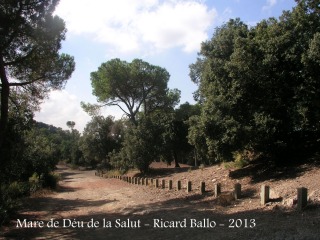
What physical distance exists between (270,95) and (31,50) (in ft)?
32.2

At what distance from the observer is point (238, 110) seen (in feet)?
51.3

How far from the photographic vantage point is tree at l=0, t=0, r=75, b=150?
37.0 ft

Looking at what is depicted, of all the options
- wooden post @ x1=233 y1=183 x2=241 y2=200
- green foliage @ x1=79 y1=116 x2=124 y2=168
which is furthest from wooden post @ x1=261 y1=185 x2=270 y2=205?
green foliage @ x1=79 y1=116 x2=124 y2=168

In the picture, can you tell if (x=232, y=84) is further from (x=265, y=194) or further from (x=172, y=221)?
(x=172, y=221)

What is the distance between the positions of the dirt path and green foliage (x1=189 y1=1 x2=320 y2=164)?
9.63 feet

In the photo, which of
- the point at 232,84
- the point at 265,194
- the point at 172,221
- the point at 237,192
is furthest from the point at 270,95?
the point at 172,221

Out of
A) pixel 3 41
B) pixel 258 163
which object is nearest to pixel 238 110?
pixel 258 163

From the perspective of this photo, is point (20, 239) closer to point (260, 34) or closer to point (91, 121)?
point (260, 34)

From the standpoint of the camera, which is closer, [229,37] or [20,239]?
[20,239]

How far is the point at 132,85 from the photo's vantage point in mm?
40312

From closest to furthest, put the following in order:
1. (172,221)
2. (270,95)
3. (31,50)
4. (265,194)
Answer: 1. (172,221)
2. (265,194)
3. (31,50)
4. (270,95)

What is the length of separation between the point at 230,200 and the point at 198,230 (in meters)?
3.66

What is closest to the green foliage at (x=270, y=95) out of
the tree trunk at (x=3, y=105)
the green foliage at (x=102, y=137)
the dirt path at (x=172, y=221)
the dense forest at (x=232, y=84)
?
the dense forest at (x=232, y=84)

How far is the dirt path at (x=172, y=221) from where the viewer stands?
8211 millimetres
